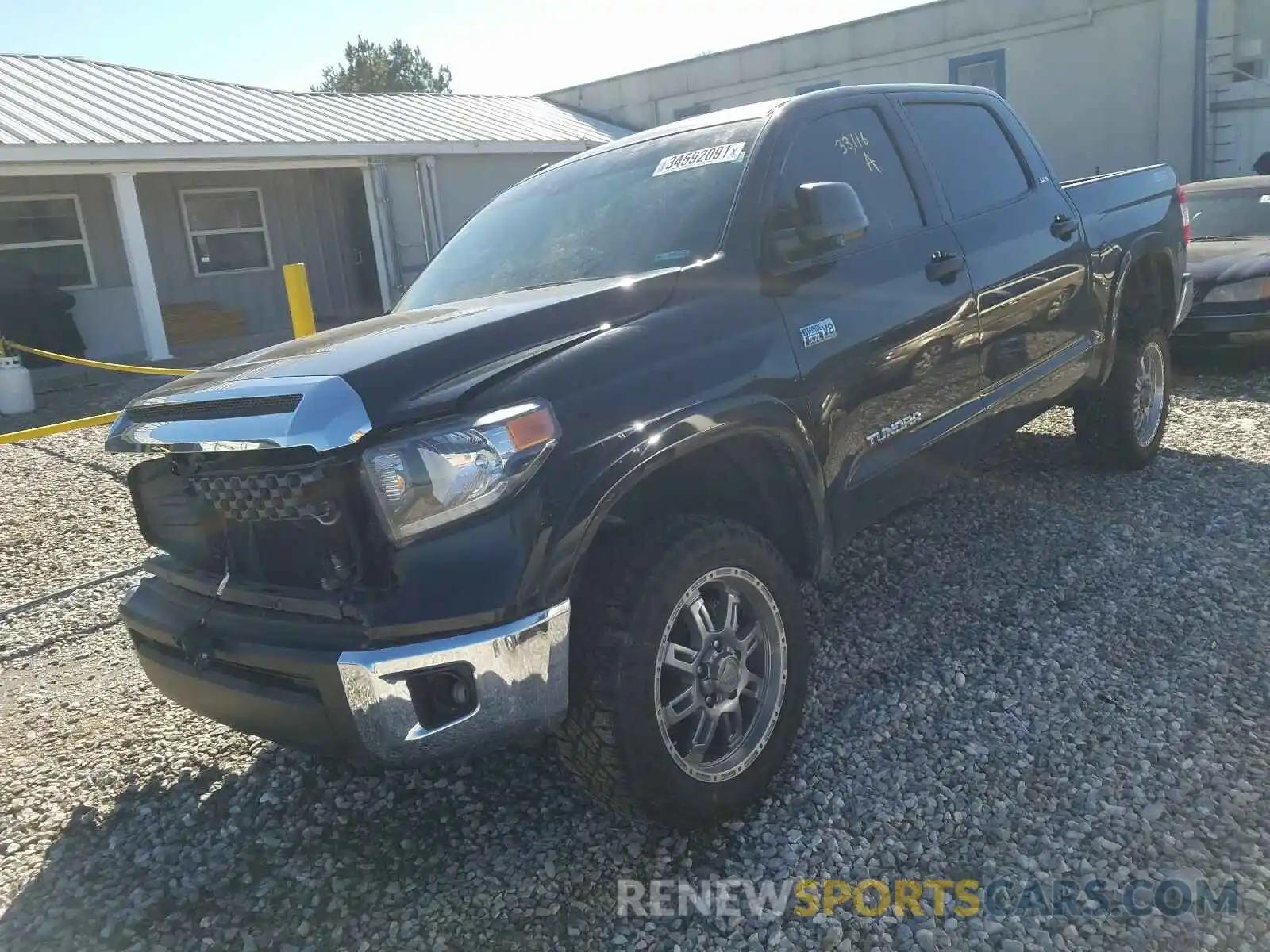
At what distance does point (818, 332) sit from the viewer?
3.06 metres

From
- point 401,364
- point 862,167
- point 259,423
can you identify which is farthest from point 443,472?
point 862,167

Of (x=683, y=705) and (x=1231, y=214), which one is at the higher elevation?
(x=1231, y=214)

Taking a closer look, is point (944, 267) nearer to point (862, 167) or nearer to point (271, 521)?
point (862, 167)

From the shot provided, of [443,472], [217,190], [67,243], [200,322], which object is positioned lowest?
[200,322]

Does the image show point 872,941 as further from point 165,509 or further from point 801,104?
point 801,104

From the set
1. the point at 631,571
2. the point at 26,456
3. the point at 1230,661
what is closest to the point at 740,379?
the point at 631,571

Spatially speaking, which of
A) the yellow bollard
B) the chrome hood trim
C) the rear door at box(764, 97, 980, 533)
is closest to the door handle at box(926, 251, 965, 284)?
the rear door at box(764, 97, 980, 533)

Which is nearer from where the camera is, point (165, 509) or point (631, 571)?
point (631, 571)

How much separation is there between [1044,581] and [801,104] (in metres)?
2.25

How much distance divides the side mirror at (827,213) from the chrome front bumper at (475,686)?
150cm

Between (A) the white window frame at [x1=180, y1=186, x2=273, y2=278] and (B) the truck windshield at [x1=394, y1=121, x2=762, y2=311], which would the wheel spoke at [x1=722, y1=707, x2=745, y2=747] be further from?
(A) the white window frame at [x1=180, y1=186, x2=273, y2=278]

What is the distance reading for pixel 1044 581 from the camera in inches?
163

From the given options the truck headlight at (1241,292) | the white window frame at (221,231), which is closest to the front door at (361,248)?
the white window frame at (221,231)

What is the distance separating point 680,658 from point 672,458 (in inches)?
21.5
